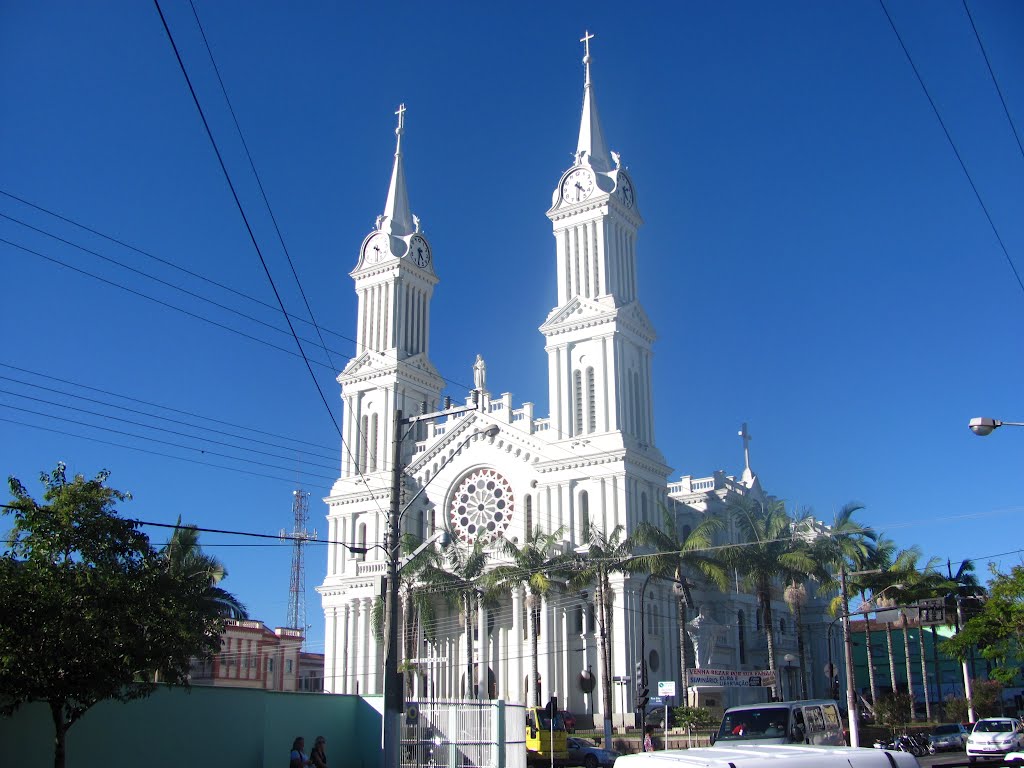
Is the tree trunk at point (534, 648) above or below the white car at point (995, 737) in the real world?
above

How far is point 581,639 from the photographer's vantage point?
179 ft

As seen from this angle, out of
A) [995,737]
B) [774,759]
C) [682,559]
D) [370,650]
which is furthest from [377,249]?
[774,759]

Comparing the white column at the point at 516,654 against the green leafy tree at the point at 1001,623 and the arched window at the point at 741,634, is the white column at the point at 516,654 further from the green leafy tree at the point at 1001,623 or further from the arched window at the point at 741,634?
the green leafy tree at the point at 1001,623

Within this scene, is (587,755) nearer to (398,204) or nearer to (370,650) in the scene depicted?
(370,650)

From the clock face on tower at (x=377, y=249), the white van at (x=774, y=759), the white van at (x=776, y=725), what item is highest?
the clock face on tower at (x=377, y=249)

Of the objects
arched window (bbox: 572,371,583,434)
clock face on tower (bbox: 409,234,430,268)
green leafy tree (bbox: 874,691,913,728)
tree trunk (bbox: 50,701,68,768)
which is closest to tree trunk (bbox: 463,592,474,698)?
arched window (bbox: 572,371,583,434)

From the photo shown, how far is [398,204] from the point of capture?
231 ft

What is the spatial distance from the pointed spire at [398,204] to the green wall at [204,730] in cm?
4529

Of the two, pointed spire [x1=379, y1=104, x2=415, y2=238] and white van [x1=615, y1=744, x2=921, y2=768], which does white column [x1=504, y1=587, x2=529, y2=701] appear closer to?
pointed spire [x1=379, y1=104, x2=415, y2=238]

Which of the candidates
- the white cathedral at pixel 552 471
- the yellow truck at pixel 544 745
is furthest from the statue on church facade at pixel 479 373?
the yellow truck at pixel 544 745

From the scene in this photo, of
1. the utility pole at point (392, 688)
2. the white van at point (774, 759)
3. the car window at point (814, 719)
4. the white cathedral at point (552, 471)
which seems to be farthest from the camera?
the white cathedral at point (552, 471)

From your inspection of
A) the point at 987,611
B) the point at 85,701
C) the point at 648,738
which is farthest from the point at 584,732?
the point at 85,701

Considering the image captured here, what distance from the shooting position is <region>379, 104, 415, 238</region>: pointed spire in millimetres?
69438

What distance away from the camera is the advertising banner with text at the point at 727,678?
142 feet
